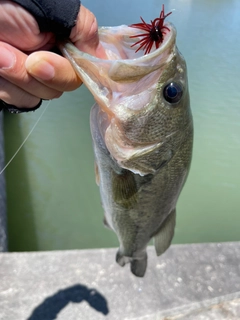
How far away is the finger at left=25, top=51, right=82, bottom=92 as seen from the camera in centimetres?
92

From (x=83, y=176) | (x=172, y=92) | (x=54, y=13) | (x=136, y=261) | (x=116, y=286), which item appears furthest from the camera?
(x=83, y=176)

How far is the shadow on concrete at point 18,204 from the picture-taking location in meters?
3.31

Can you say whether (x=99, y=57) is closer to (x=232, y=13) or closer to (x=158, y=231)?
(x=158, y=231)

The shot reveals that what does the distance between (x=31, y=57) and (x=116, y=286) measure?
5.05 feet

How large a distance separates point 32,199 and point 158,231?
246cm

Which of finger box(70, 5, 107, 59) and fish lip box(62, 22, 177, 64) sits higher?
finger box(70, 5, 107, 59)

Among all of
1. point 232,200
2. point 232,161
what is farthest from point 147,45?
point 232,161

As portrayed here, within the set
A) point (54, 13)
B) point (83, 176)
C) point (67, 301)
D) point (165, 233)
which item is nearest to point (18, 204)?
point (83, 176)

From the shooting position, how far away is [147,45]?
105 centimetres

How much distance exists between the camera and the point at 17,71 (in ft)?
3.07

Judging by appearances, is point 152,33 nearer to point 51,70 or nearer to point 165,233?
point 51,70

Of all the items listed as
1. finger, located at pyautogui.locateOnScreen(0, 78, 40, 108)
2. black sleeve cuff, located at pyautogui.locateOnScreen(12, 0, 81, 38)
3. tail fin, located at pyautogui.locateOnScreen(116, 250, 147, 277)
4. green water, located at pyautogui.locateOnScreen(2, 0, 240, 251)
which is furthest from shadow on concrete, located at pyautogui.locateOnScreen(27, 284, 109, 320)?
black sleeve cuff, located at pyautogui.locateOnScreen(12, 0, 81, 38)

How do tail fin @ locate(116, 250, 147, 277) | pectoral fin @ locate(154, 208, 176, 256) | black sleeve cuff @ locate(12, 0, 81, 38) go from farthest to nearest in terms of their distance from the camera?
tail fin @ locate(116, 250, 147, 277) → pectoral fin @ locate(154, 208, 176, 256) → black sleeve cuff @ locate(12, 0, 81, 38)

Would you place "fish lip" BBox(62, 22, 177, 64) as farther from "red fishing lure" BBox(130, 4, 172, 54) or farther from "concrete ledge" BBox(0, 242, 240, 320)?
"concrete ledge" BBox(0, 242, 240, 320)
